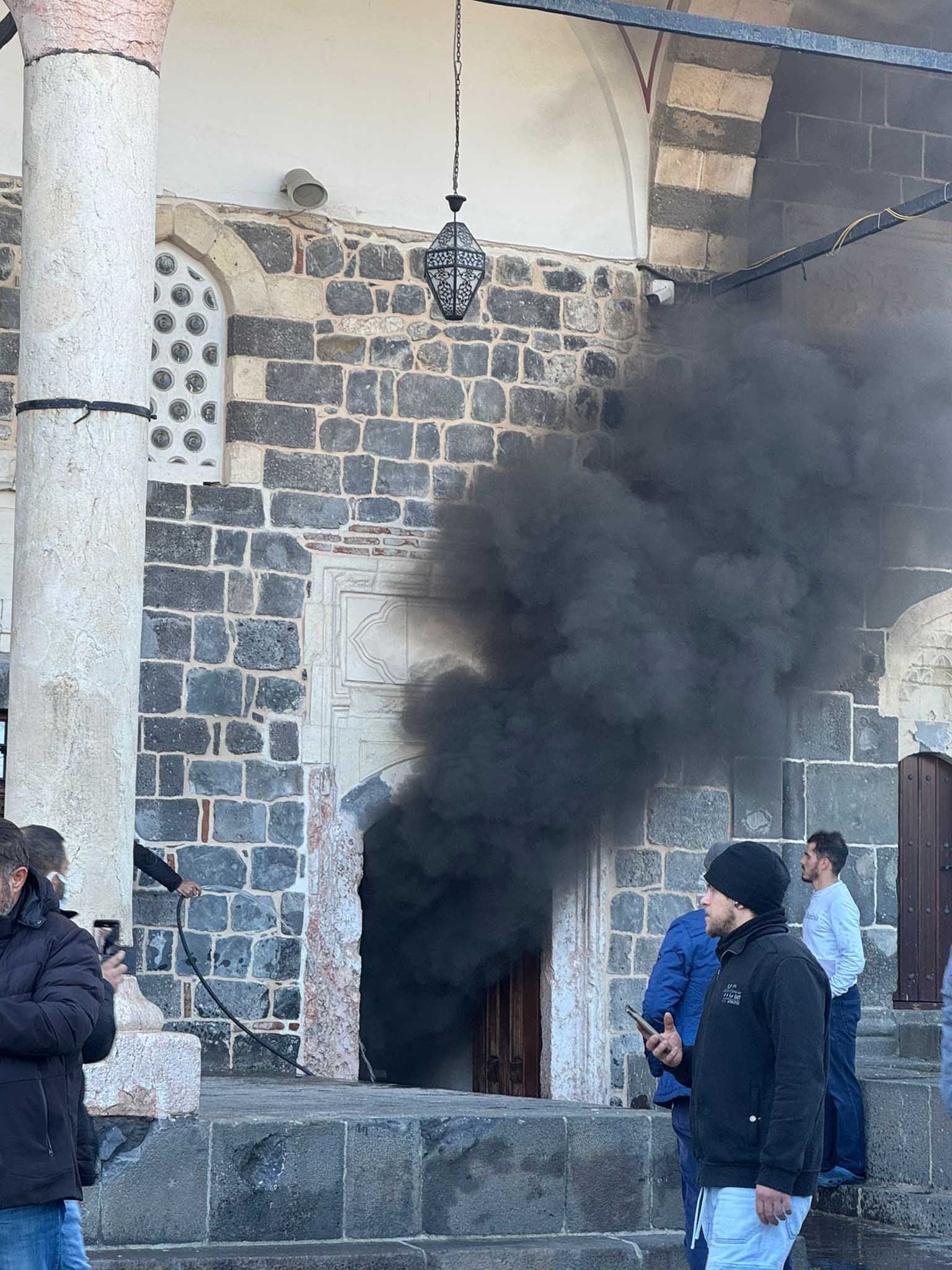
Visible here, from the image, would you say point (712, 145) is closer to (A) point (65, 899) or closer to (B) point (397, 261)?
(B) point (397, 261)

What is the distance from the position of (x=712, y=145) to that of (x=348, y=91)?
218cm

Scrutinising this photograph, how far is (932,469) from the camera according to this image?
10680 millimetres

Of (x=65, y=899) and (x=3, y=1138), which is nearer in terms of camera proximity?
(x=3, y=1138)

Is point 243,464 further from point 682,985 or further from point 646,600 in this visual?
point 682,985

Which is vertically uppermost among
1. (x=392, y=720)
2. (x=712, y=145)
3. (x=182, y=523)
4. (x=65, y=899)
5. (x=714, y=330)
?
(x=712, y=145)

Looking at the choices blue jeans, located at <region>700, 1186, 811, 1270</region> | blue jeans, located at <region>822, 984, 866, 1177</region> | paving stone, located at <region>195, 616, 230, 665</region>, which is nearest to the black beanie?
blue jeans, located at <region>700, 1186, 811, 1270</region>

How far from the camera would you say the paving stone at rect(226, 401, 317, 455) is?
9.96 metres

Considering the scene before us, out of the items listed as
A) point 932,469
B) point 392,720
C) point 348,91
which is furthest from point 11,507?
point 932,469

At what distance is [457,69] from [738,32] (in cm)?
256

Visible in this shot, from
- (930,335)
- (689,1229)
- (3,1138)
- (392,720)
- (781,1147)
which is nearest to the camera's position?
(3,1138)

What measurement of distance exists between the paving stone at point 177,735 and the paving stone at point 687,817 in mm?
2517

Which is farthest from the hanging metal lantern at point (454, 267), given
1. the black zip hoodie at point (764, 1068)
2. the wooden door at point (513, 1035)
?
the black zip hoodie at point (764, 1068)

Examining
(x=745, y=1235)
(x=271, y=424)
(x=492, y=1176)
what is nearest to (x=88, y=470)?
(x=492, y=1176)

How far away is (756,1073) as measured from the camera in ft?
12.9
